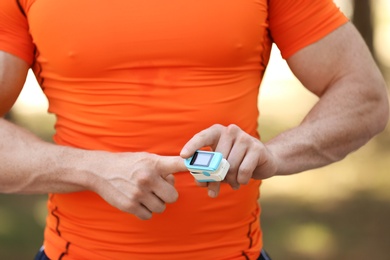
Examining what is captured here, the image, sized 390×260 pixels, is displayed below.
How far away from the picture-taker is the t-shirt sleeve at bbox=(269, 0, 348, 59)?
2537 mm

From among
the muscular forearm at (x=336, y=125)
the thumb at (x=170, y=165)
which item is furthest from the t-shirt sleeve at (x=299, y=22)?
the thumb at (x=170, y=165)

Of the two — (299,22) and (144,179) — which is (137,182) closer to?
(144,179)

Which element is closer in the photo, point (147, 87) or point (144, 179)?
point (144, 179)

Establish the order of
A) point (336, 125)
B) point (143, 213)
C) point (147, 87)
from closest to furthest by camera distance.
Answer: point (143, 213)
point (147, 87)
point (336, 125)

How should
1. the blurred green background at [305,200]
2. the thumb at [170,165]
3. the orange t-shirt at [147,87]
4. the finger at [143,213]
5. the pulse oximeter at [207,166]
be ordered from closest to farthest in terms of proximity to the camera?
1. the pulse oximeter at [207,166]
2. the thumb at [170,165]
3. the finger at [143,213]
4. the orange t-shirt at [147,87]
5. the blurred green background at [305,200]

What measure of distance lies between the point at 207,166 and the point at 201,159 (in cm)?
4

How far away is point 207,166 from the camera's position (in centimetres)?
204

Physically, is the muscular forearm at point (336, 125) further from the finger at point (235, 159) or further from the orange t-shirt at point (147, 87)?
the finger at point (235, 159)

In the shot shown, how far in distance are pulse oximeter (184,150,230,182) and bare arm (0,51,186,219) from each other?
6 cm

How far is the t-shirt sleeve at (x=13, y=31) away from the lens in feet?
8.14

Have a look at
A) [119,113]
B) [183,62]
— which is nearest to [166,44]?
[183,62]

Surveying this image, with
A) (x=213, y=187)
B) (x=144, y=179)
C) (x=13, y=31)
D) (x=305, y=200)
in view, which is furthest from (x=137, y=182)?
(x=305, y=200)

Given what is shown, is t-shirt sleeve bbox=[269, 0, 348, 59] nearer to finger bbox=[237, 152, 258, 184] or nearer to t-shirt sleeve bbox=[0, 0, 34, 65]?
Result: finger bbox=[237, 152, 258, 184]

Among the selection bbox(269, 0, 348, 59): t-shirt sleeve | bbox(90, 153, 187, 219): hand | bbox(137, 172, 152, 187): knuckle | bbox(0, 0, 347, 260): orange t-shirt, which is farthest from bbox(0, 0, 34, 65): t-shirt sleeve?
bbox(269, 0, 348, 59): t-shirt sleeve
